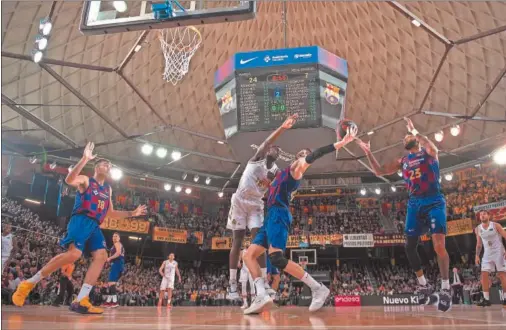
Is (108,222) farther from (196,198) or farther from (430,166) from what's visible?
(430,166)

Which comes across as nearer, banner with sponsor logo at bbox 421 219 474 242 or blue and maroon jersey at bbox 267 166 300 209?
blue and maroon jersey at bbox 267 166 300 209

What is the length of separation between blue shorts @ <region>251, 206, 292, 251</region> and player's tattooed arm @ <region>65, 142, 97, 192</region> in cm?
284

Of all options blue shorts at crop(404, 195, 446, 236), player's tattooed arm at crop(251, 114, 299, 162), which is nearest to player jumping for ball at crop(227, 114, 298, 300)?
player's tattooed arm at crop(251, 114, 299, 162)

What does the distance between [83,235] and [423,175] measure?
552 centimetres

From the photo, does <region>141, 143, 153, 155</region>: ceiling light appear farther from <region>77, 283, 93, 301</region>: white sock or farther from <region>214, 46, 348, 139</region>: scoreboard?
<region>77, 283, 93, 301</region>: white sock

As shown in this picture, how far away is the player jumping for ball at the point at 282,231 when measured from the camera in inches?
234

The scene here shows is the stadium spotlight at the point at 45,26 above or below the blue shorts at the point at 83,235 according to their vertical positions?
above

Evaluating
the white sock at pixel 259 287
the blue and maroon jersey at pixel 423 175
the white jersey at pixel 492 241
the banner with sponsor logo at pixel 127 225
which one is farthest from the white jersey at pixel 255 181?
the banner with sponsor logo at pixel 127 225

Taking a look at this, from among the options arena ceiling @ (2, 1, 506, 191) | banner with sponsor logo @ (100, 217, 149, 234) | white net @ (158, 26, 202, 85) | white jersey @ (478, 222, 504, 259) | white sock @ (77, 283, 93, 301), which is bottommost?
white sock @ (77, 283, 93, 301)

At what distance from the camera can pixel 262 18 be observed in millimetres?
22219

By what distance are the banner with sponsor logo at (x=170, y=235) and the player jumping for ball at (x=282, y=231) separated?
25264mm

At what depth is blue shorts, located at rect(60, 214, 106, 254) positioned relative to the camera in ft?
21.1

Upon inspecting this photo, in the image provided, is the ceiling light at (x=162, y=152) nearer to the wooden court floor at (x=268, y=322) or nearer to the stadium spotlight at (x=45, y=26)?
the stadium spotlight at (x=45, y=26)

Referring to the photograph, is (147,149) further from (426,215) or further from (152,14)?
(426,215)
